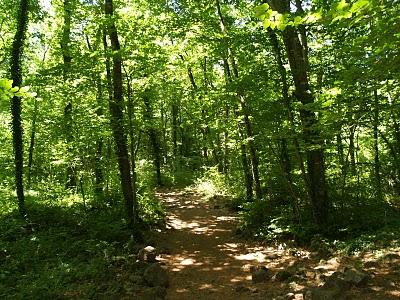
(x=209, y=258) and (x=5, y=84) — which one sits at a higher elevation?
(x=5, y=84)

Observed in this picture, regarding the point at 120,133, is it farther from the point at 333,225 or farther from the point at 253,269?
the point at 333,225

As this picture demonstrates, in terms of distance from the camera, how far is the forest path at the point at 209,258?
24.9 ft

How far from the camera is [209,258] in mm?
9719

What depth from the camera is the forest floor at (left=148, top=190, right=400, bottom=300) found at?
6.35m

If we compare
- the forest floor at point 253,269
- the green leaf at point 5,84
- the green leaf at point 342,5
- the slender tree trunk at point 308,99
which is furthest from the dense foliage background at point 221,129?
the green leaf at point 5,84

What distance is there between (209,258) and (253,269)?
1849 mm

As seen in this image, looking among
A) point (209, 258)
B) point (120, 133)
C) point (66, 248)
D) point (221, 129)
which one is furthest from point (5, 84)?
point (221, 129)

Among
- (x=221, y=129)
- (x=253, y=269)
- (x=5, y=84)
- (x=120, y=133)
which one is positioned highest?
(x=221, y=129)

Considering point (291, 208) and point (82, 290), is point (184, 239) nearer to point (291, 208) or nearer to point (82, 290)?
point (291, 208)

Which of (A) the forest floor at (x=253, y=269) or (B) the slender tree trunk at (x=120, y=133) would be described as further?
(B) the slender tree trunk at (x=120, y=133)

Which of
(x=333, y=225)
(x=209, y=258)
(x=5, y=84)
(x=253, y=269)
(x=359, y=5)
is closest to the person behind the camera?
(x=359, y=5)

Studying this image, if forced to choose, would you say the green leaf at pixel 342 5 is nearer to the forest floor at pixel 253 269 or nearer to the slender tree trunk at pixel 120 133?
the forest floor at pixel 253 269

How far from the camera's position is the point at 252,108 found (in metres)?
10.8

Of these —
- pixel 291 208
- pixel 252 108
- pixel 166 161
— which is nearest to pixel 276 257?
pixel 291 208
